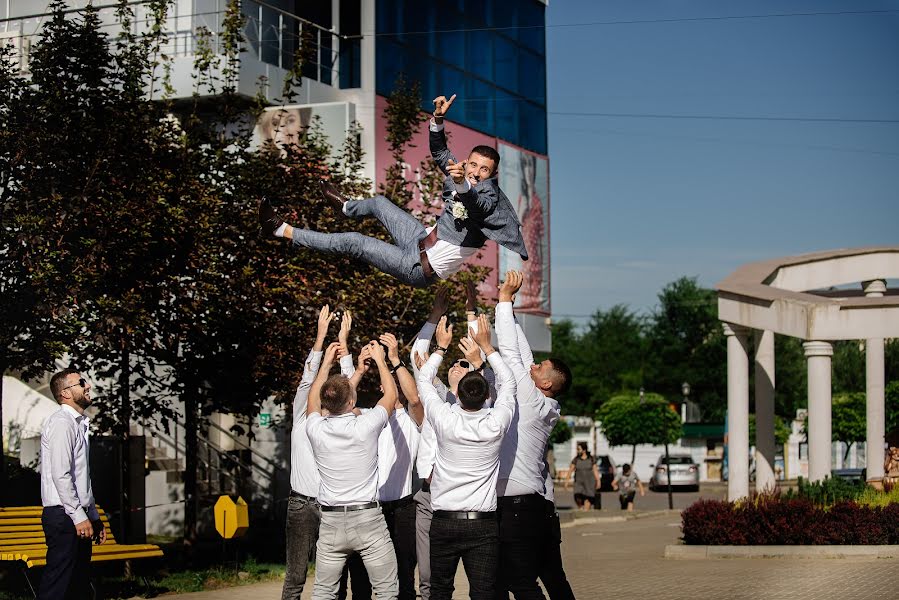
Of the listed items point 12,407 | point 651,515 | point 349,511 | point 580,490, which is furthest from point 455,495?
point 651,515

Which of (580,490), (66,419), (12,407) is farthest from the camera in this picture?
(580,490)

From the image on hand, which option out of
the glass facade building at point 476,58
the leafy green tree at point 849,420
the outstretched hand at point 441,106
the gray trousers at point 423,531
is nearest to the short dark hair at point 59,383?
the gray trousers at point 423,531

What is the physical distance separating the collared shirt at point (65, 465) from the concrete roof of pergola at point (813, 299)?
13082 mm

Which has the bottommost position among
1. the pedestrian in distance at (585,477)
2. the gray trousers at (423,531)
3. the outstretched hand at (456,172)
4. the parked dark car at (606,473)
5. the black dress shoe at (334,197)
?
the parked dark car at (606,473)

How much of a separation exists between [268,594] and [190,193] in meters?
5.44

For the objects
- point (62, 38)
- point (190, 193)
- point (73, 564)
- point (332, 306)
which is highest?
point (62, 38)

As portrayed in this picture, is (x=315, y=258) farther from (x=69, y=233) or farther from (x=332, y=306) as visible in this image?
(x=69, y=233)

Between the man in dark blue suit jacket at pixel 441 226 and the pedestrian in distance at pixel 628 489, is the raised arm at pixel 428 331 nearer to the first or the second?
the man in dark blue suit jacket at pixel 441 226

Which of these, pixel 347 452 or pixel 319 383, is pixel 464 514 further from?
pixel 319 383

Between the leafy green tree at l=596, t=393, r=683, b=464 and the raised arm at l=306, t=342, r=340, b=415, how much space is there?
38.3 meters

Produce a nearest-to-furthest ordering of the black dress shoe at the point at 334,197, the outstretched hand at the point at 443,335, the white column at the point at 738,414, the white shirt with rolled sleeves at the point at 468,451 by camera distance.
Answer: the white shirt with rolled sleeves at the point at 468,451 < the outstretched hand at the point at 443,335 < the black dress shoe at the point at 334,197 < the white column at the point at 738,414

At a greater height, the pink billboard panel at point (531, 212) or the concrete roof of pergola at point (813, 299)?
the pink billboard panel at point (531, 212)

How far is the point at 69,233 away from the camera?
15250 mm

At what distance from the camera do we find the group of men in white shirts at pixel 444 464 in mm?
8625
